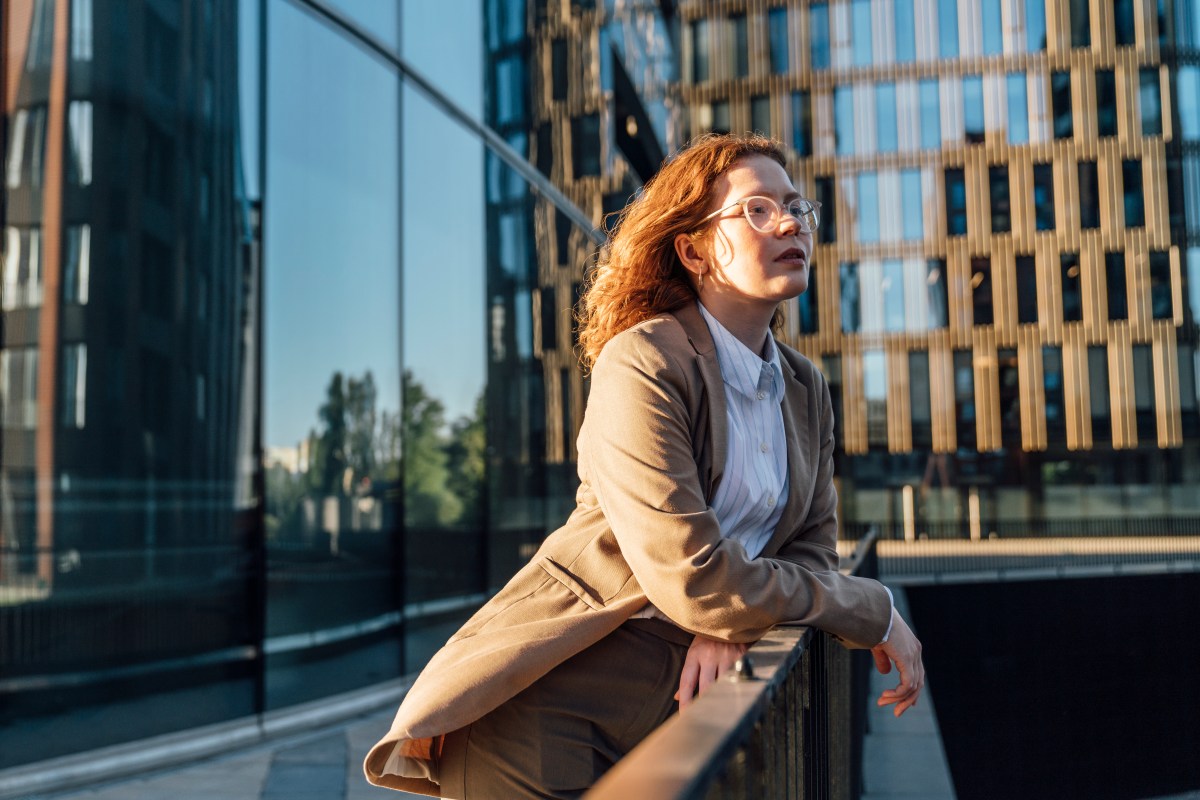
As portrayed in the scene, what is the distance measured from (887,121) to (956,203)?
357cm

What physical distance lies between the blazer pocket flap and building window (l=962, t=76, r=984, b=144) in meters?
42.5

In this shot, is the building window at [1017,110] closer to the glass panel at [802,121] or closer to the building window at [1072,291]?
the building window at [1072,291]

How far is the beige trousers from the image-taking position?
79.0 inches

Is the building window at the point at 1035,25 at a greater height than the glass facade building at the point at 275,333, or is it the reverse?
the building window at the point at 1035,25

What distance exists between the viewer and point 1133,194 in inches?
1590

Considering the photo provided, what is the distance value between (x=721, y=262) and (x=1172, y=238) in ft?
137

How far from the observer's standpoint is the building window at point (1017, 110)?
41.3 metres

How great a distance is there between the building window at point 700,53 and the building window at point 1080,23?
38.2ft

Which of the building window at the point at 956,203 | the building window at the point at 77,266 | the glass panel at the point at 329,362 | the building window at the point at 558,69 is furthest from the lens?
the building window at the point at 956,203

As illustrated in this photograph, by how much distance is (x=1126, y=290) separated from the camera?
40.3 m

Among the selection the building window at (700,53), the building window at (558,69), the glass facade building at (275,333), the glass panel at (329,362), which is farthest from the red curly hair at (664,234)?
the building window at (700,53)

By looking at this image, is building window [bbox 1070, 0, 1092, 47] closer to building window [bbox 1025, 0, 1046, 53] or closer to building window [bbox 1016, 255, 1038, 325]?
building window [bbox 1025, 0, 1046, 53]

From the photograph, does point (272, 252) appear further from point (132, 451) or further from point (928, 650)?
point (928, 650)

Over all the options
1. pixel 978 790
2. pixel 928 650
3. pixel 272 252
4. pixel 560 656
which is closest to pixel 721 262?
pixel 560 656
